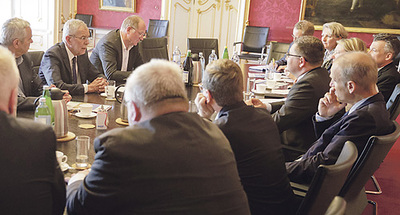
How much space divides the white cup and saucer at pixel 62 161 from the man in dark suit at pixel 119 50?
2.31 meters

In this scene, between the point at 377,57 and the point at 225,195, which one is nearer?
the point at 225,195

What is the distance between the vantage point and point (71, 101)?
279 centimetres

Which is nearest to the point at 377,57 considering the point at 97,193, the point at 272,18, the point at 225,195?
the point at 225,195

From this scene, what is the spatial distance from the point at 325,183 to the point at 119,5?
8.48 metres

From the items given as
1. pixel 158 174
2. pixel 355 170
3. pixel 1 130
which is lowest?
pixel 355 170

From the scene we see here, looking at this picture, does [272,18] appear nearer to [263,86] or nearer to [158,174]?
[263,86]

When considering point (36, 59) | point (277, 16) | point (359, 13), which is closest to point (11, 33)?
point (36, 59)

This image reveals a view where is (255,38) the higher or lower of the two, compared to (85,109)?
higher

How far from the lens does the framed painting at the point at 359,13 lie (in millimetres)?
7539

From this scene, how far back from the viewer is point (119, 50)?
166 inches

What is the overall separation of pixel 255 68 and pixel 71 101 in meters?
2.69

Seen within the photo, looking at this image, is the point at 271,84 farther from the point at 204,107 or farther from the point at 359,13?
the point at 359,13

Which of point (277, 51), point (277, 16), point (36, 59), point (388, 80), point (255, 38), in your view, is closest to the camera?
point (36, 59)

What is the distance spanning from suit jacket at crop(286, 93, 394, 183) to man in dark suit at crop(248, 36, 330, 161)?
24.2 inches
